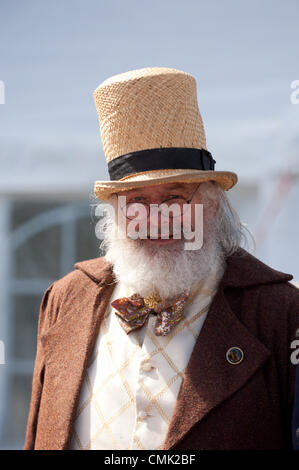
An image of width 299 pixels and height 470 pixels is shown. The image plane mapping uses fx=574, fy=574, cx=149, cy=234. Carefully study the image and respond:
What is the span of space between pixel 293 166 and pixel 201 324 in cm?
Result: 251

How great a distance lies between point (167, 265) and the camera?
224 cm

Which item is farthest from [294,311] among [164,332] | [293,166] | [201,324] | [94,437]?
[293,166]

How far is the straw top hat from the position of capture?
219 cm

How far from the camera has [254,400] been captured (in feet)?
6.37

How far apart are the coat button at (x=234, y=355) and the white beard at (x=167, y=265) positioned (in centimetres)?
31

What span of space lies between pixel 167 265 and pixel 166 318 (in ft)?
0.71

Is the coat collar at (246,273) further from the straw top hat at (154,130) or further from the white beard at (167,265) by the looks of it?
the straw top hat at (154,130)

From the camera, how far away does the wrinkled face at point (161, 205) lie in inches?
86.7

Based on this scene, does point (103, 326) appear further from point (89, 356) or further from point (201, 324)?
point (201, 324)

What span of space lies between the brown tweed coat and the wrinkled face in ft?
0.86

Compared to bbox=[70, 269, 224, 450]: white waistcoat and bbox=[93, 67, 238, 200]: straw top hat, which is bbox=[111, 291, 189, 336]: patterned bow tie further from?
bbox=[93, 67, 238, 200]: straw top hat

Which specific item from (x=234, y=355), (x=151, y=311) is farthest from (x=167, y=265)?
(x=234, y=355)

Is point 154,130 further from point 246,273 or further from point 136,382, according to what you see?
point 136,382

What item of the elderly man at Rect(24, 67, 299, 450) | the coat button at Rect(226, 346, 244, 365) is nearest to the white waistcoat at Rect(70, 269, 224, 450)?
the elderly man at Rect(24, 67, 299, 450)
